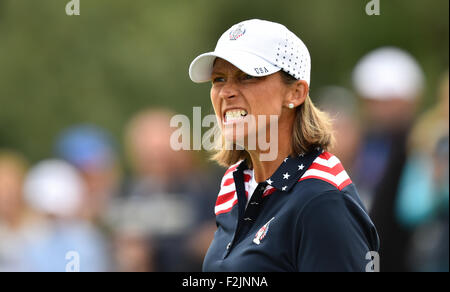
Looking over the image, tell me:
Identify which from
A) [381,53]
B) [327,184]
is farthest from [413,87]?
[327,184]

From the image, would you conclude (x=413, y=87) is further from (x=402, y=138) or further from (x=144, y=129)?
(x=144, y=129)

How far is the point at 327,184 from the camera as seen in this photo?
9.73 feet

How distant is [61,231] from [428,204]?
3.02 m

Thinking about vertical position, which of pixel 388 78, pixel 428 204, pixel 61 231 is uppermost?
pixel 388 78

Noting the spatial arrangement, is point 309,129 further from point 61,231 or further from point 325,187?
point 61,231

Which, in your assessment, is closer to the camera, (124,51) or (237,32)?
(237,32)

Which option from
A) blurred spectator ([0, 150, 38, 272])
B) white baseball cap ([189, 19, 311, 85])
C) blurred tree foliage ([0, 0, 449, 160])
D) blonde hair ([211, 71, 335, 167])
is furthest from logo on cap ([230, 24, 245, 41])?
blurred tree foliage ([0, 0, 449, 160])

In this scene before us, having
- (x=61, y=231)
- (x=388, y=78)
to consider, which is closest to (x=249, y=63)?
(x=388, y=78)

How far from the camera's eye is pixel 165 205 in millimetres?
6418

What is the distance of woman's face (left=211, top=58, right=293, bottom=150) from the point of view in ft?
10.7

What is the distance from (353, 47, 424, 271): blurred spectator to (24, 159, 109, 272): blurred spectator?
2301 millimetres

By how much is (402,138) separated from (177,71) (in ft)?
Result: 20.3

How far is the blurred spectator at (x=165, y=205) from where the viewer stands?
6.12m

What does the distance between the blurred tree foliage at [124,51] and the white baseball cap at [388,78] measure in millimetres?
4684
